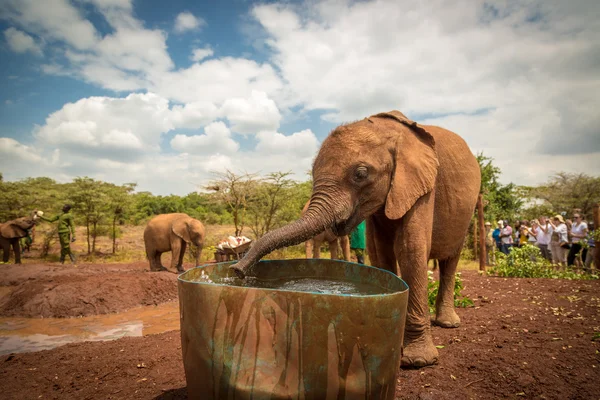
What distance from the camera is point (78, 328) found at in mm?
7148

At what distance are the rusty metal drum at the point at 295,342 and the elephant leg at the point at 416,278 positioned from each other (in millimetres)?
1867

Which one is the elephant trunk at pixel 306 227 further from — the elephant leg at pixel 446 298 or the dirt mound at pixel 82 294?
the dirt mound at pixel 82 294

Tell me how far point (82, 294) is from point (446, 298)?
7797 millimetres

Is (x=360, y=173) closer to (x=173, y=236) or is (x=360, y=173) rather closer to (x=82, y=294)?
(x=82, y=294)

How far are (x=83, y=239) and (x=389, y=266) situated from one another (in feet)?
78.6

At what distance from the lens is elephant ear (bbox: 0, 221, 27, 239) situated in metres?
15.4

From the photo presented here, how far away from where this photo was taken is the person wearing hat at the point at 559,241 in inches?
455

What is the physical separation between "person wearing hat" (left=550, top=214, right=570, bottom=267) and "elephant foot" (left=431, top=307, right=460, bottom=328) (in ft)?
29.0

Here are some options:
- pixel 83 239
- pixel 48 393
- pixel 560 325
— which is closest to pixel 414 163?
pixel 560 325

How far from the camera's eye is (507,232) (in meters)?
14.4

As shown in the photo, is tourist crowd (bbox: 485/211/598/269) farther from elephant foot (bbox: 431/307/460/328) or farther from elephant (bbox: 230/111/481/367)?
elephant (bbox: 230/111/481/367)

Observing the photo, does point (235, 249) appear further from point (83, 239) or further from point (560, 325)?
point (83, 239)

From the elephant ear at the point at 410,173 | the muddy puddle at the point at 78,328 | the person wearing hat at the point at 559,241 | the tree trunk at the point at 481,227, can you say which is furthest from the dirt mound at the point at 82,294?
the person wearing hat at the point at 559,241

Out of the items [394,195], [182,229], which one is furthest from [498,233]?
[394,195]
